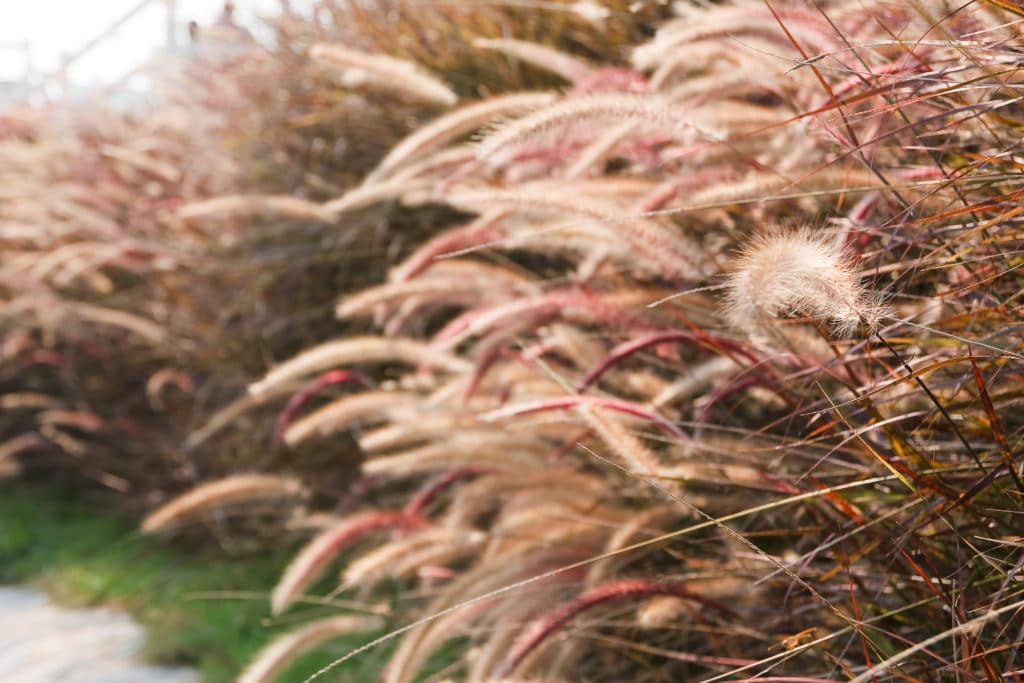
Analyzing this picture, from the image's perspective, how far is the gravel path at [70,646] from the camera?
233cm

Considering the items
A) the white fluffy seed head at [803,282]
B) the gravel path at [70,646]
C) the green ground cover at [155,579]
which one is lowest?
the green ground cover at [155,579]

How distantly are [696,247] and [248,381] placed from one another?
188 centimetres

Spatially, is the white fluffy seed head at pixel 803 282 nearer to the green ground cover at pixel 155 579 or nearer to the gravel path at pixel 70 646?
the green ground cover at pixel 155 579

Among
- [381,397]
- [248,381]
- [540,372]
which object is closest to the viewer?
[540,372]

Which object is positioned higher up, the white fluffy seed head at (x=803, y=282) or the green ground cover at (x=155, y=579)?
the white fluffy seed head at (x=803, y=282)

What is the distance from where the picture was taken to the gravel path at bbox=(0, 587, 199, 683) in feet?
7.64

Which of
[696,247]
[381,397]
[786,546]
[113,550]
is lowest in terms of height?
[113,550]

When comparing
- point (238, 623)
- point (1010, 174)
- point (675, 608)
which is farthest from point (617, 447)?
point (238, 623)

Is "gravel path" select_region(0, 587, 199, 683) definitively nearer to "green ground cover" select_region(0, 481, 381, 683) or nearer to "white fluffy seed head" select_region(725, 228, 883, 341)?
"green ground cover" select_region(0, 481, 381, 683)

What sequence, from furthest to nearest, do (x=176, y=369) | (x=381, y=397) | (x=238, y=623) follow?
(x=176, y=369) → (x=238, y=623) → (x=381, y=397)

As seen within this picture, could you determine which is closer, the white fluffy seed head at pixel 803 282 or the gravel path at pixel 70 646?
the white fluffy seed head at pixel 803 282

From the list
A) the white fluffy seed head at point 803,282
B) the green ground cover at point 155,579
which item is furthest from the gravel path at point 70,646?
the white fluffy seed head at point 803,282

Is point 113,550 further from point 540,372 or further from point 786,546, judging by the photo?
point 786,546

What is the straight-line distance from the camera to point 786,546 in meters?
1.54
